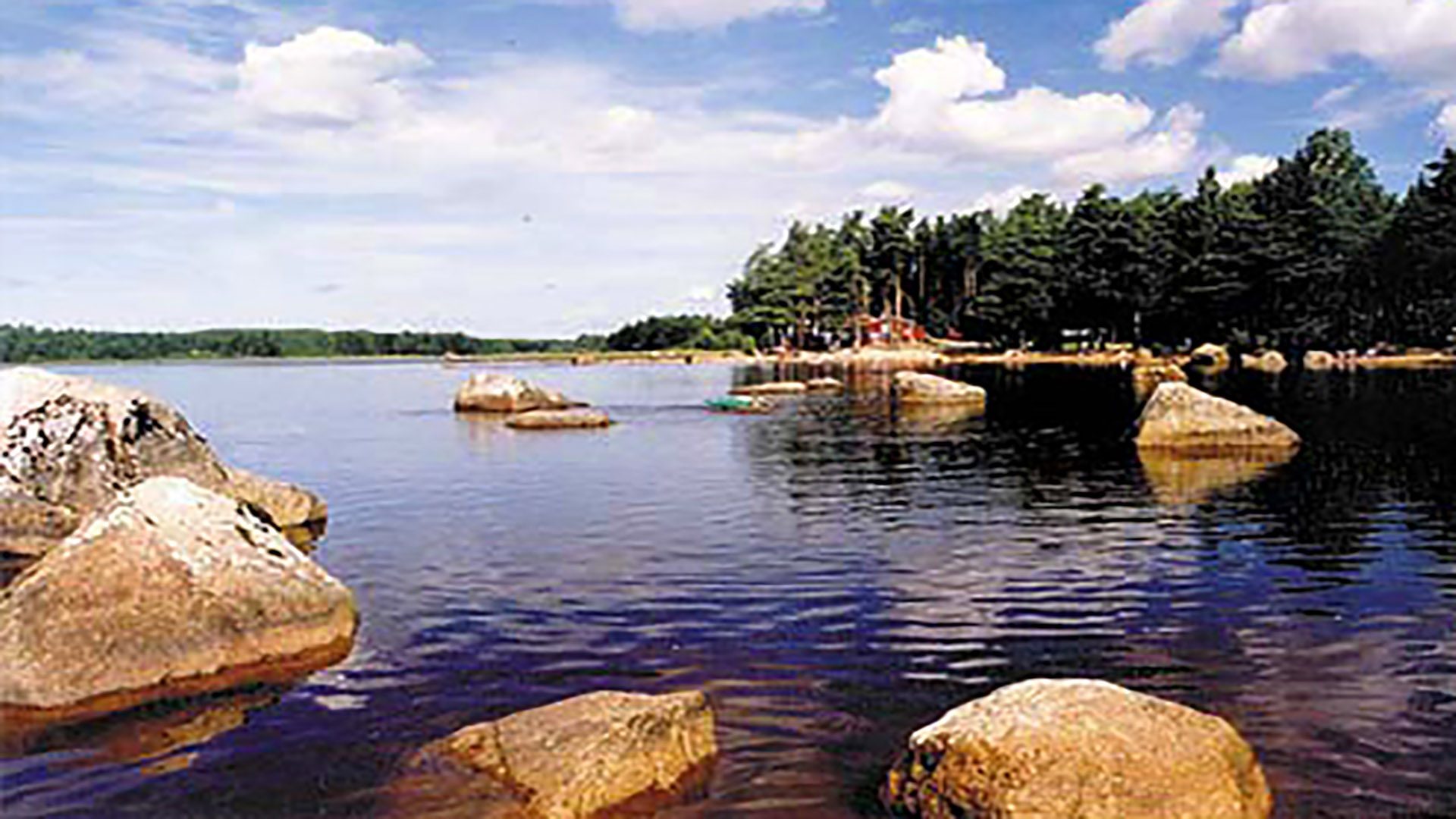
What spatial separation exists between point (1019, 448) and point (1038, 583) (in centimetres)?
2313

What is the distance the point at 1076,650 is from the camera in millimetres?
15766

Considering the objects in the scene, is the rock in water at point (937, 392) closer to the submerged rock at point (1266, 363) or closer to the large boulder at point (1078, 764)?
the submerged rock at point (1266, 363)

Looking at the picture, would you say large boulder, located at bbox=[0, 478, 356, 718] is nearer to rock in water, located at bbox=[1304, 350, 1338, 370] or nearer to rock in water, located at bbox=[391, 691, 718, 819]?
rock in water, located at bbox=[391, 691, 718, 819]

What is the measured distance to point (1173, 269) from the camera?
12131cm

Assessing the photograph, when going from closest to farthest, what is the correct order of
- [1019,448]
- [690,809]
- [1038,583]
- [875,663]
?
[690,809]
[875,663]
[1038,583]
[1019,448]

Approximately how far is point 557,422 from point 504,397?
1314cm

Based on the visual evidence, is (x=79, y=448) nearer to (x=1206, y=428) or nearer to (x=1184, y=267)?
(x=1206, y=428)

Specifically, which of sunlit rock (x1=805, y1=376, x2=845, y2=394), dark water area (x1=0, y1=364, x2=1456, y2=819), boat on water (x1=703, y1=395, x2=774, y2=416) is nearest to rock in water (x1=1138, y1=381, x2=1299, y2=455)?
dark water area (x1=0, y1=364, x2=1456, y2=819)

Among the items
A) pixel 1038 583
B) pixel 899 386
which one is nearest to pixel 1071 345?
pixel 899 386

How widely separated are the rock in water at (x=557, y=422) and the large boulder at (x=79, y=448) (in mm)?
27036

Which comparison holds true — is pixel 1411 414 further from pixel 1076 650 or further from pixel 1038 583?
pixel 1076 650

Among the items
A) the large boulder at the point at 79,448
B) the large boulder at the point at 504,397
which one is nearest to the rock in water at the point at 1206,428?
the large boulder at the point at 79,448

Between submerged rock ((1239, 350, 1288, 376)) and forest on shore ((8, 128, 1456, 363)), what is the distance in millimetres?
8106

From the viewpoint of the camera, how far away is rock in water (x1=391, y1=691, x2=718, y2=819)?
1076 cm
